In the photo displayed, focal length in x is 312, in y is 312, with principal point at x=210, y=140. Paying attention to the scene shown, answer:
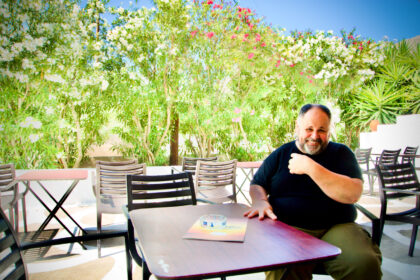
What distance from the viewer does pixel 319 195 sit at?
1737 mm

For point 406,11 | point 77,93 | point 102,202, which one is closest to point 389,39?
point 406,11

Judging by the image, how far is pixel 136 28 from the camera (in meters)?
5.76

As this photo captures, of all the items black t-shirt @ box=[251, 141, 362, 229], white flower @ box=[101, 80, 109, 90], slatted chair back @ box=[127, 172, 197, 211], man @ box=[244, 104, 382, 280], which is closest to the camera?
man @ box=[244, 104, 382, 280]

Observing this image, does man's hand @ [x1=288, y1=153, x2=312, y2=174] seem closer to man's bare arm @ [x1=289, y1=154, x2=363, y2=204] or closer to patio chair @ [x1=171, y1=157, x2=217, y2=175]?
man's bare arm @ [x1=289, y1=154, x2=363, y2=204]

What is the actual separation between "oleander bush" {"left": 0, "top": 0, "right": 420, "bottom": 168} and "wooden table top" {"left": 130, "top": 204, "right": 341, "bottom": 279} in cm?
460

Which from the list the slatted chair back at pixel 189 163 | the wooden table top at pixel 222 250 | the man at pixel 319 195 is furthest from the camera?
the slatted chair back at pixel 189 163

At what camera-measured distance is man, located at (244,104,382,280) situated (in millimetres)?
1452

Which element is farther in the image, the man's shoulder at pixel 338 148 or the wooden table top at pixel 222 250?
the man's shoulder at pixel 338 148

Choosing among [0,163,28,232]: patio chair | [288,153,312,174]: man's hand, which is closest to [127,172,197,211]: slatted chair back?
[288,153,312,174]: man's hand

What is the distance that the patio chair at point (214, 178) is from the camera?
132 inches

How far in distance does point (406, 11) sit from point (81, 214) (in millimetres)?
7856

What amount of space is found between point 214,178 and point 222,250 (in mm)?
2364

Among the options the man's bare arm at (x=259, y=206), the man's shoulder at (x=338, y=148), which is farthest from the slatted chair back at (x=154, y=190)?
the man's shoulder at (x=338, y=148)

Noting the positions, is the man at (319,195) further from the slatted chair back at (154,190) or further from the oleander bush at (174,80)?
the oleander bush at (174,80)
